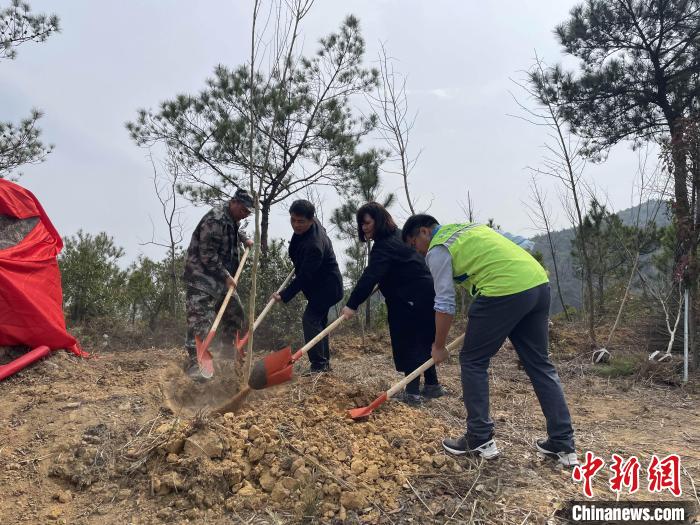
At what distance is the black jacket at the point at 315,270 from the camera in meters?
3.84

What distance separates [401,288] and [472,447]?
4.14 feet

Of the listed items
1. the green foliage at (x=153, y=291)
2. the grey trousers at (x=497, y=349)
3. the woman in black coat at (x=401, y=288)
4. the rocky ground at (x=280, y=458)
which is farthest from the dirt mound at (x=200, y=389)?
the green foliage at (x=153, y=291)

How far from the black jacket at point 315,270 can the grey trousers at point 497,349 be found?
5.54 feet

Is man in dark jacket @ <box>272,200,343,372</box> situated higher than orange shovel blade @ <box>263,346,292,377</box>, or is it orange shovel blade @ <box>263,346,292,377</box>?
man in dark jacket @ <box>272,200,343,372</box>

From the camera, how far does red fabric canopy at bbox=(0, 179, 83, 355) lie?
3959mm

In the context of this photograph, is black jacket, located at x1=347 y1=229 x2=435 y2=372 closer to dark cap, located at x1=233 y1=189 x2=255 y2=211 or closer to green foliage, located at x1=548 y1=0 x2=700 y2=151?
dark cap, located at x1=233 y1=189 x2=255 y2=211

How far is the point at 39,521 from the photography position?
2.04 m

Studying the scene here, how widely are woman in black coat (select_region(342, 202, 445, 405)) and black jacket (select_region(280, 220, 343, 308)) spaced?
55 centimetres

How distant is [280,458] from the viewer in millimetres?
2301

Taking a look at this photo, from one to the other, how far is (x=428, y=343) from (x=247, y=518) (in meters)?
1.79

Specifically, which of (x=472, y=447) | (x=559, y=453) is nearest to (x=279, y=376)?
(x=472, y=447)

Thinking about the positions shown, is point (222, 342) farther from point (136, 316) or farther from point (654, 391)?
point (136, 316)

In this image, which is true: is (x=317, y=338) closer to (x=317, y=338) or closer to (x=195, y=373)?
(x=317, y=338)

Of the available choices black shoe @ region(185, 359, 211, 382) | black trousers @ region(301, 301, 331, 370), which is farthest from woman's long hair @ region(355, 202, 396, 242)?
black shoe @ region(185, 359, 211, 382)
